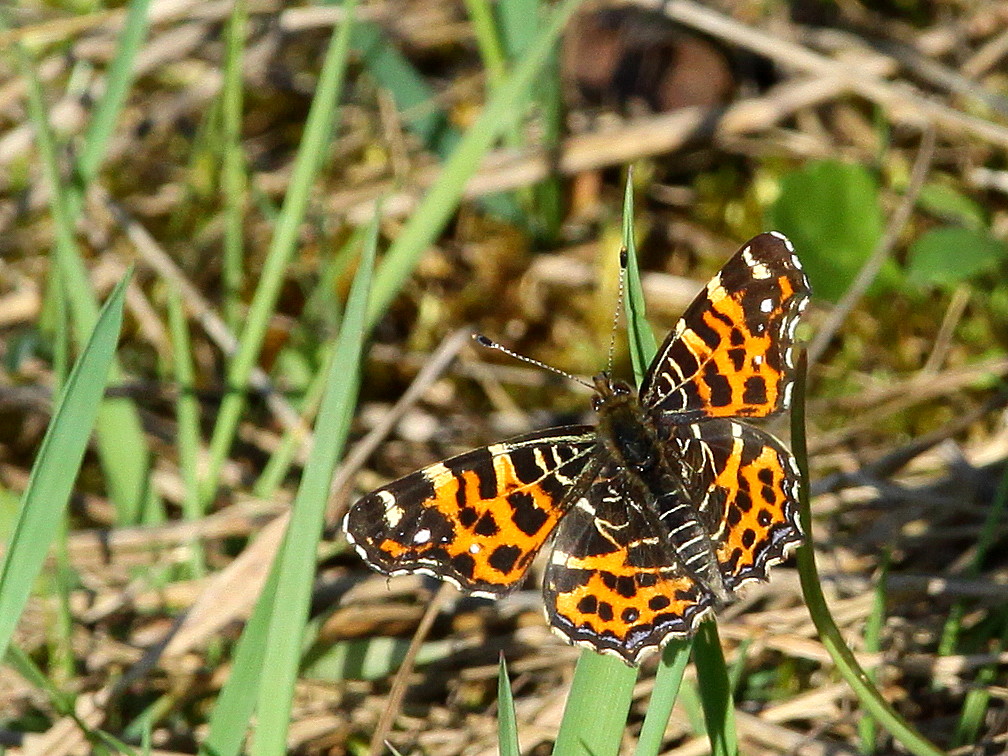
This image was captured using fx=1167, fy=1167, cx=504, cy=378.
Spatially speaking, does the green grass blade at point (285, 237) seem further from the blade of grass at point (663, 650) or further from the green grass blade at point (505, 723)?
the green grass blade at point (505, 723)

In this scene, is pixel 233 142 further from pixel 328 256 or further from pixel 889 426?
pixel 889 426

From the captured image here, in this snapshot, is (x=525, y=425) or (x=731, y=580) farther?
(x=525, y=425)

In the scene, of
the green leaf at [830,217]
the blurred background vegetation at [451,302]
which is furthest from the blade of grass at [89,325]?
the green leaf at [830,217]

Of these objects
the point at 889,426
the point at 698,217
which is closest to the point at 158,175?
the point at 698,217

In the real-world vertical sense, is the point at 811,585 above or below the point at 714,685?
above

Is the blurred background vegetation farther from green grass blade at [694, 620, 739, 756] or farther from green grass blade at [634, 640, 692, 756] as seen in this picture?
green grass blade at [634, 640, 692, 756]

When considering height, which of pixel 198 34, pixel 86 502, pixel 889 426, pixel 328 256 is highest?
pixel 198 34

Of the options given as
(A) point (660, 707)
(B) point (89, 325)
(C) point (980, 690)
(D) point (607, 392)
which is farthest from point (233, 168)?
(C) point (980, 690)

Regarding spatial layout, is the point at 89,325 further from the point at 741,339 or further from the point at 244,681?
the point at 741,339
